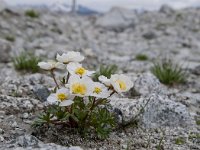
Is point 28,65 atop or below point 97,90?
below

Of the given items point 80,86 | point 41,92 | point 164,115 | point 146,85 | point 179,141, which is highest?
point 80,86

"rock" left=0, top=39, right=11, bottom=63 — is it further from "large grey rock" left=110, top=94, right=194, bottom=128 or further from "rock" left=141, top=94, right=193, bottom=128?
"rock" left=141, top=94, right=193, bottom=128

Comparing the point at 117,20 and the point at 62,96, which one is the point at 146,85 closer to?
the point at 62,96

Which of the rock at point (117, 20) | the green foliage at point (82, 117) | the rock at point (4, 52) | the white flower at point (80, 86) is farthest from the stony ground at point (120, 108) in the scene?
the rock at point (117, 20)

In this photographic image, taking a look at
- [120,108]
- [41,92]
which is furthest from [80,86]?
[41,92]

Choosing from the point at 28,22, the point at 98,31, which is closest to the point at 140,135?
the point at 28,22

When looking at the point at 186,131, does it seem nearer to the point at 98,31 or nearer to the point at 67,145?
the point at 67,145

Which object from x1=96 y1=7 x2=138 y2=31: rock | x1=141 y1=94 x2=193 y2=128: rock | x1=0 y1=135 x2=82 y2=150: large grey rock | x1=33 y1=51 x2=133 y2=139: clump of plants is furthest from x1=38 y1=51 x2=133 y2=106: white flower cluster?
x1=96 y1=7 x2=138 y2=31: rock
